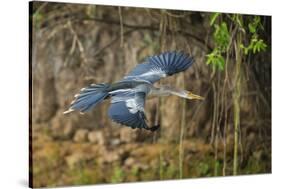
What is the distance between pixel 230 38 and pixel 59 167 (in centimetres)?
162

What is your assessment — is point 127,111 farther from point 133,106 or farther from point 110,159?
point 110,159

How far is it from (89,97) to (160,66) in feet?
1.88

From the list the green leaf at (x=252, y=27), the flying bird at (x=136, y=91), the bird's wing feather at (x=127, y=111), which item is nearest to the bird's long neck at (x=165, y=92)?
the flying bird at (x=136, y=91)

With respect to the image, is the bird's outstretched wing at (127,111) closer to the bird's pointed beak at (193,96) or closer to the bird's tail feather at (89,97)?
the bird's tail feather at (89,97)

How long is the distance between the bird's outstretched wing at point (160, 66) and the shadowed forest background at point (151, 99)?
4 cm

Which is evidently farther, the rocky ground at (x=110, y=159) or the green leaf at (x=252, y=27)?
the green leaf at (x=252, y=27)

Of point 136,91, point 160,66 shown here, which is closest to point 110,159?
point 136,91


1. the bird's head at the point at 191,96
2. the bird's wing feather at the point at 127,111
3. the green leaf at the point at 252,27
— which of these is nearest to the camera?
the bird's wing feather at the point at 127,111

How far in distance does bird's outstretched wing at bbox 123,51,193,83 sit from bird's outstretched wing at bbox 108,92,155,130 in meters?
0.15

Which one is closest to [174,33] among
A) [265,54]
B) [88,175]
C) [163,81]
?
[163,81]

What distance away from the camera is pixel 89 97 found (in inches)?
181

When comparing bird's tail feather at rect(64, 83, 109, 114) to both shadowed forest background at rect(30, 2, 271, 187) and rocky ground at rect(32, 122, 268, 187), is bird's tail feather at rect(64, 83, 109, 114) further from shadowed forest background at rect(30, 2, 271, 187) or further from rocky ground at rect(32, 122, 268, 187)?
rocky ground at rect(32, 122, 268, 187)

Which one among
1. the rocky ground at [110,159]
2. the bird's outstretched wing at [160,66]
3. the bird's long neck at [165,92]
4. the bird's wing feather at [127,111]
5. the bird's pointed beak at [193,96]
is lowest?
the rocky ground at [110,159]

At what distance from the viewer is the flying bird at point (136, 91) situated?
4566 millimetres
